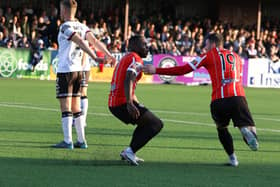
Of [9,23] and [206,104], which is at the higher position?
[9,23]

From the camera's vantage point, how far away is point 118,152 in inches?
475

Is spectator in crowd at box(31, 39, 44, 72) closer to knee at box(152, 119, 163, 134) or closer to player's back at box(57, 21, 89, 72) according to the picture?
player's back at box(57, 21, 89, 72)

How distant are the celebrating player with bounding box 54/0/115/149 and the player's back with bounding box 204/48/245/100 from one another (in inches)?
72.2

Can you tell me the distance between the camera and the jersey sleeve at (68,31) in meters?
12.0

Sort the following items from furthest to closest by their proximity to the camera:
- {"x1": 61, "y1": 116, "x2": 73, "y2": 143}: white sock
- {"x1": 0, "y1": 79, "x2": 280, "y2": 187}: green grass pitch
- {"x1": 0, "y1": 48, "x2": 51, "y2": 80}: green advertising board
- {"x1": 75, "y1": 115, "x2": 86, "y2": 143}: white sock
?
{"x1": 0, "y1": 48, "x2": 51, "y2": 80}: green advertising board → {"x1": 75, "y1": 115, "x2": 86, "y2": 143}: white sock → {"x1": 61, "y1": 116, "x2": 73, "y2": 143}: white sock → {"x1": 0, "y1": 79, "x2": 280, "y2": 187}: green grass pitch

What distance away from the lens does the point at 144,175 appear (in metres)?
9.80

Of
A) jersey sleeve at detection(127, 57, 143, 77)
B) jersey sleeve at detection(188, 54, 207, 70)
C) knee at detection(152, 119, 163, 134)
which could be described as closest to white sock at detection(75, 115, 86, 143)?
knee at detection(152, 119, 163, 134)

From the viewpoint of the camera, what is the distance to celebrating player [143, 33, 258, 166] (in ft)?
35.8

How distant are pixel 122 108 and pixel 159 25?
31.3 metres

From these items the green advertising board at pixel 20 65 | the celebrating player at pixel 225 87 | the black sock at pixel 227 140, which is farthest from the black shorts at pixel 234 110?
the green advertising board at pixel 20 65

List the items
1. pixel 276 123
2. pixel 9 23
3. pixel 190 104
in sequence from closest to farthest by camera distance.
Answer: pixel 276 123 → pixel 190 104 → pixel 9 23

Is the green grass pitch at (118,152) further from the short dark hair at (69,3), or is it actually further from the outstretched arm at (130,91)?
the short dark hair at (69,3)

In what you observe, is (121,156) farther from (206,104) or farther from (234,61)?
(206,104)

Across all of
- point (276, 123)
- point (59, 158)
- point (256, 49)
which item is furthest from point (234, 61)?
point (256, 49)
